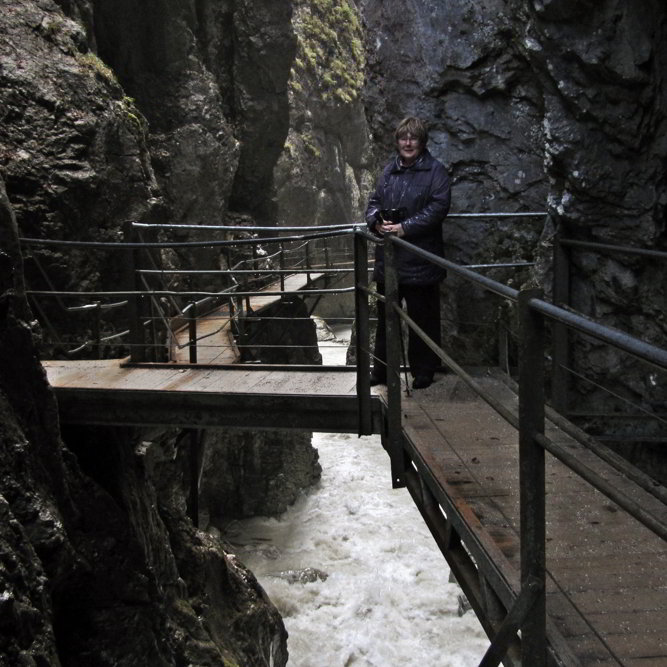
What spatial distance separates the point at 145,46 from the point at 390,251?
12.6m

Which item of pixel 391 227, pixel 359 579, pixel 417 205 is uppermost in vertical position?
pixel 417 205

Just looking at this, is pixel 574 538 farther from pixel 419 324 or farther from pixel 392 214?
pixel 392 214

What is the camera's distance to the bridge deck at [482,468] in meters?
2.31

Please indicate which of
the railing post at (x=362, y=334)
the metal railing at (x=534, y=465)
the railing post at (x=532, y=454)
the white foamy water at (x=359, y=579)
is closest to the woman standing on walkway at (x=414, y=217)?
the railing post at (x=362, y=334)

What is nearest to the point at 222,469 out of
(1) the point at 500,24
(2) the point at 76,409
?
(2) the point at 76,409

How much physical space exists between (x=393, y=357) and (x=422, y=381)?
1.20 meters

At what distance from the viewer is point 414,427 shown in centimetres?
423

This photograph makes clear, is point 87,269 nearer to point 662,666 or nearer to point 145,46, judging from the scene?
point 145,46

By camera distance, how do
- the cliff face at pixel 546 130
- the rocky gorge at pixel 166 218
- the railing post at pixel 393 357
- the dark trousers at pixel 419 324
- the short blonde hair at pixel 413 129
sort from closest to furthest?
the railing post at pixel 393 357 < the rocky gorge at pixel 166 218 < the short blonde hair at pixel 413 129 < the dark trousers at pixel 419 324 < the cliff face at pixel 546 130

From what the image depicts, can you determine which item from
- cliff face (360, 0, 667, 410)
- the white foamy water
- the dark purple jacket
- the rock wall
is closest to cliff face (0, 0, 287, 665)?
the rock wall

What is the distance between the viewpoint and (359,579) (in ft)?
40.7

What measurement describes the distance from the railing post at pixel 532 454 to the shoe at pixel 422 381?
124 inches

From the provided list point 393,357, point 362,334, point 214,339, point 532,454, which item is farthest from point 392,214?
point 214,339

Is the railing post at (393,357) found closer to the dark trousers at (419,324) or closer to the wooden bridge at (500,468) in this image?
the wooden bridge at (500,468)
